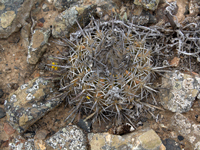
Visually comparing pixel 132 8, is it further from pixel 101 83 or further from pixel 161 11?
pixel 101 83

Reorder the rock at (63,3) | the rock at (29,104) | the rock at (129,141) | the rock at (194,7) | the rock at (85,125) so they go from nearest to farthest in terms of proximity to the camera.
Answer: the rock at (129,141)
the rock at (29,104)
the rock at (85,125)
the rock at (194,7)
the rock at (63,3)

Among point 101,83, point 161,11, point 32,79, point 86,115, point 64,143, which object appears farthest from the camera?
point 161,11

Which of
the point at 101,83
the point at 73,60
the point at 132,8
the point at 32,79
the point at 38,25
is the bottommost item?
the point at 32,79

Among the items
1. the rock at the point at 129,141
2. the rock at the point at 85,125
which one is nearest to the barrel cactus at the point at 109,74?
the rock at the point at 85,125

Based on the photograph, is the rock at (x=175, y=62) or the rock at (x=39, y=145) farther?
the rock at (x=175, y=62)

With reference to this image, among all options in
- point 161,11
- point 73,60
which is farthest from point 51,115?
point 161,11

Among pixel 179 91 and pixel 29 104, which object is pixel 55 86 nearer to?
pixel 29 104

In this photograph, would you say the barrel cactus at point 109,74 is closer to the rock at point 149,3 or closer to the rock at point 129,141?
the rock at point 129,141

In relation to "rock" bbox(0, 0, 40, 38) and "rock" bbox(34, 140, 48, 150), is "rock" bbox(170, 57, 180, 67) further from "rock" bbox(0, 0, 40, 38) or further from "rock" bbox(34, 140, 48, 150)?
"rock" bbox(0, 0, 40, 38)
